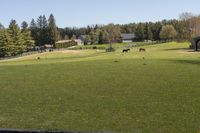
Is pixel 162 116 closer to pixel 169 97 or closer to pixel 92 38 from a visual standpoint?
pixel 169 97

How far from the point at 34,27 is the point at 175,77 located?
166672mm

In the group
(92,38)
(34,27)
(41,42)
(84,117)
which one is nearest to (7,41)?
(41,42)

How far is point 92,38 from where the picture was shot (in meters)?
196

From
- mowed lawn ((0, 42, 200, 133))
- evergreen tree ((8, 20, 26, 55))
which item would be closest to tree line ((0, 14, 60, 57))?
evergreen tree ((8, 20, 26, 55))

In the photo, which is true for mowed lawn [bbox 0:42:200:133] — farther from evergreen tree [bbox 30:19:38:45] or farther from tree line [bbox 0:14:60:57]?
evergreen tree [bbox 30:19:38:45]

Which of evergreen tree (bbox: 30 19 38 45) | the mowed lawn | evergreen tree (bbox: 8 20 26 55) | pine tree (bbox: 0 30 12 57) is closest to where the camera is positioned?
the mowed lawn

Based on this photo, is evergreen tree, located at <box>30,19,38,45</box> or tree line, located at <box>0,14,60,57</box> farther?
evergreen tree, located at <box>30,19,38,45</box>

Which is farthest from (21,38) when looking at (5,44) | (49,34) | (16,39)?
(49,34)

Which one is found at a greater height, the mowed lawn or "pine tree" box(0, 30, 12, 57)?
the mowed lawn

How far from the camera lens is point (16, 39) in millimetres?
115938

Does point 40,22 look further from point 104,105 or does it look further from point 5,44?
point 104,105

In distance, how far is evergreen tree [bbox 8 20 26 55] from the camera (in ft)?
375

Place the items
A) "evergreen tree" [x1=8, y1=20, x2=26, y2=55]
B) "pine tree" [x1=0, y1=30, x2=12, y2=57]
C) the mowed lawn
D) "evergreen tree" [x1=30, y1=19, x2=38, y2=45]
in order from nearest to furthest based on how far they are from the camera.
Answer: the mowed lawn
"pine tree" [x1=0, y1=30, x2=12, y2=57]
"evergreen tree" [x1=8, y1=20, x2=26, y2=55]
"evergreen tree" [x1=30, y1=19, x2=38, y2=45]

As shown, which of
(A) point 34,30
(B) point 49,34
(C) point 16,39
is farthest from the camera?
(A) point 34,30
